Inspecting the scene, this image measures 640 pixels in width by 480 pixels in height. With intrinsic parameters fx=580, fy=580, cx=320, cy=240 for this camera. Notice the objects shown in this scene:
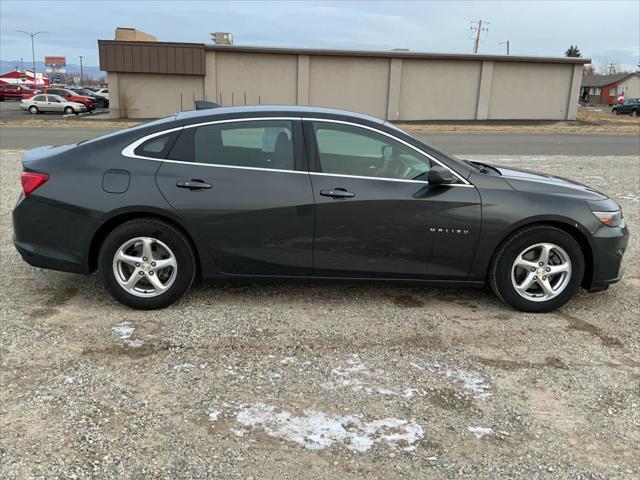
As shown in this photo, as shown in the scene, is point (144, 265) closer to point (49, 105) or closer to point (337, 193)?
point (337, 193)

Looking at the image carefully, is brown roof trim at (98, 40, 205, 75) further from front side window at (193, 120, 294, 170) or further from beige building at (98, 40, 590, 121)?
front side window at (193, 120, 294, 170)

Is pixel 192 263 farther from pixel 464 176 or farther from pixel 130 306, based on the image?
pixel 464 176

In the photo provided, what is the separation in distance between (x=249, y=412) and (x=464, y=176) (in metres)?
2.48

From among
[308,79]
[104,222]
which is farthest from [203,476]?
[308,79]

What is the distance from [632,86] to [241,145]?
9417 cm

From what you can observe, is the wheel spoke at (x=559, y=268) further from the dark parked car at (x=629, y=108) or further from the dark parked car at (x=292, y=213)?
the dark parked car at (x=629, y=108)

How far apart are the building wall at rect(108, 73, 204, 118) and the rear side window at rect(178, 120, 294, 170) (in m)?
31.3

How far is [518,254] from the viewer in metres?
4.52

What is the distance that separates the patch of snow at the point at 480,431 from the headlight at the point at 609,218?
91.3 inches

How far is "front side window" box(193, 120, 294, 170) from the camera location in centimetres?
448

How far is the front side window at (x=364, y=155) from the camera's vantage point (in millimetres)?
4488

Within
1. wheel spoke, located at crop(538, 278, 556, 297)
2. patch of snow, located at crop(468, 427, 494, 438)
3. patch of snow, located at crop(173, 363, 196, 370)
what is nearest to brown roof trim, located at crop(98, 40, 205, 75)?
wheel spoke, located at crop(538, 278, 556, 297)

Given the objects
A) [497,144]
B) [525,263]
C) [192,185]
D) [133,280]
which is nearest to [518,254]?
[525,263]

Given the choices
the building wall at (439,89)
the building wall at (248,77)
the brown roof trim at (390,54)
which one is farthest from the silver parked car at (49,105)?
the building wall at (439,89)
